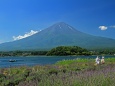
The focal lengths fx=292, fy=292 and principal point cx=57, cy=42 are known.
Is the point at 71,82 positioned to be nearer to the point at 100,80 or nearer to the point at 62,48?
the point at 100,80

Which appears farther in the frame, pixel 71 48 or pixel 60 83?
pixel 71 48

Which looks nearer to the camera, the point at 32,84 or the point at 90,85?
the point at 90,85

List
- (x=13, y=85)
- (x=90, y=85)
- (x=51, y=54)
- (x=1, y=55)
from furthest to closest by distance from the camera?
(x=1, y=55) → (x=51, y=54) → (x=13, y=85) → (x=90, y=85)

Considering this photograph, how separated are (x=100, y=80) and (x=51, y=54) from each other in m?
116

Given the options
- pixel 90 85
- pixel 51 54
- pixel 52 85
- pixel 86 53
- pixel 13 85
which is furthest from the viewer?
pixel 51 54

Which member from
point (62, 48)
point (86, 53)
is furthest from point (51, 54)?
point (86, 53)

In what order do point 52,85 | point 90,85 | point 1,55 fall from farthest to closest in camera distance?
point 1,55 < point 52,85 < point 90,85

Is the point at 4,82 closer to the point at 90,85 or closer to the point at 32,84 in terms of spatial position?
the point at 32,84

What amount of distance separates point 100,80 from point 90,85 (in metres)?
0.57

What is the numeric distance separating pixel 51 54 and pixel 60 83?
116137mm

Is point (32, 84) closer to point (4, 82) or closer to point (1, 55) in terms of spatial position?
point (4, 82)

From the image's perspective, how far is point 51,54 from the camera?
123 metres

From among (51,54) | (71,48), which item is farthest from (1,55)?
(71,48)

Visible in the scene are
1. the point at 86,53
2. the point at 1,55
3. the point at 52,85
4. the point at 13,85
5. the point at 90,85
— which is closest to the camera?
the point at 90,85
